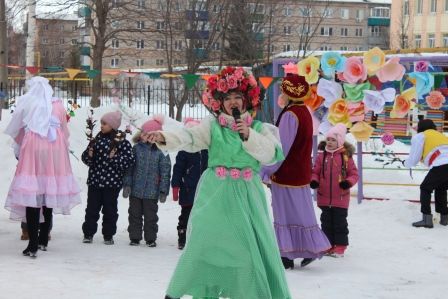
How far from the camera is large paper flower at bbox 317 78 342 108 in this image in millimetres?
11312

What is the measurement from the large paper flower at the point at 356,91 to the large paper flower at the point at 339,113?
133 millimetres

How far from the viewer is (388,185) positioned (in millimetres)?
13273

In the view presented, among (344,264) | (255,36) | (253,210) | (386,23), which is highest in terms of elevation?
(386,23)

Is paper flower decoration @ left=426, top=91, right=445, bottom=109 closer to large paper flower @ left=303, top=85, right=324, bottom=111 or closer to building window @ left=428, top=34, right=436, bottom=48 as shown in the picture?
large paper flower @ left=303, top=85, right=324, bottom=111

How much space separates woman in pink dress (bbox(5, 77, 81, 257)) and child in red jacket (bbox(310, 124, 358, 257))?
271cm

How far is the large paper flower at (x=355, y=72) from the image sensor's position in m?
11.2

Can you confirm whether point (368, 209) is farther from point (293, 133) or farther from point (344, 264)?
point (293, 133)

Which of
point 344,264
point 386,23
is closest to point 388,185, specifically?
point 344,264

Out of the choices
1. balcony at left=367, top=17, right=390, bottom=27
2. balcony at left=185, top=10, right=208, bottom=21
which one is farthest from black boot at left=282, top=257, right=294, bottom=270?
balcony at left=367, top=17, right=390, bottom=27

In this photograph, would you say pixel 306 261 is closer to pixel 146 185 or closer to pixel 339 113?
pixel 146 185

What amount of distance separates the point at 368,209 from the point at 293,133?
4.82m

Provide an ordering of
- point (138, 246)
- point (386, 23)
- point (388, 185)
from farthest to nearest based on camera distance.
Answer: point (386, 23)
point (388, 185)
point (138, 246)

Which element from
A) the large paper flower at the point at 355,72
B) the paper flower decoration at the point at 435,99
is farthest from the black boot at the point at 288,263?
the paper flower decoration at the point at 435,99

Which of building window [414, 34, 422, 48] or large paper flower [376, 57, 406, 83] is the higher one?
building window [414, 34, 422, 48]
